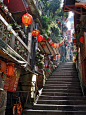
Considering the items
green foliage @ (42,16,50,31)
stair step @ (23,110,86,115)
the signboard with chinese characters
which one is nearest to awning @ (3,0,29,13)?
green foliage @ (42,16,50,31)

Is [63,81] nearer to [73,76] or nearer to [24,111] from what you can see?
[73,76]

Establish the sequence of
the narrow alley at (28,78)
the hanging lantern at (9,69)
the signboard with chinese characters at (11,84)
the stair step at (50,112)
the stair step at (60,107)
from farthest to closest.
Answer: the stair step at (60,107)
the stair step at (50,112)
the signboard with chinese characters at (11,84)
the narrow alley at (28,78)
the hanging lantern at (9,69)

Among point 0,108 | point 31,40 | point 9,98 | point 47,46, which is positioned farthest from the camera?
point 47,46

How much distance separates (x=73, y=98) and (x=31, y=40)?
6.19m

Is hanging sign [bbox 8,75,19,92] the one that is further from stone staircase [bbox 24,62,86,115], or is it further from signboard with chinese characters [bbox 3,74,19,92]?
stone staircase [bbox 24,62,86,115]

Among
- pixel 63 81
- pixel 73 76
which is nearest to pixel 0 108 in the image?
pixel 63 81

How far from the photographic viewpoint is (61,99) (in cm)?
1138

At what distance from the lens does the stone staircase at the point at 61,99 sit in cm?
956

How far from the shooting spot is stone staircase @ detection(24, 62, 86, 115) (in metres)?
9.56

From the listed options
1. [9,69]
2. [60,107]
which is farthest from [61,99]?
[9,69]

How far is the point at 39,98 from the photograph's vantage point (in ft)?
38.6

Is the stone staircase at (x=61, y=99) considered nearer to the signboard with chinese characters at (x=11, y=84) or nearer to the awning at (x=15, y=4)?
the signboard with chinese characters at (x=11, y=84)

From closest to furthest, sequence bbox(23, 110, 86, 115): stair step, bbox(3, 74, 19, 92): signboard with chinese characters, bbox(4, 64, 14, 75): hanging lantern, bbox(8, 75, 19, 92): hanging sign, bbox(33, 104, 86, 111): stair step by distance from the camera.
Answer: bbox(4, 64, 14, 75): hanging lantern, bbox(3, 74, 19, 92): signboard with chinese characters, bbox(8, 75, 19, 92): hanging sign, bbox(23, 110, 86, 115): stair step, bbox(33, 104, 86, 111): stair step

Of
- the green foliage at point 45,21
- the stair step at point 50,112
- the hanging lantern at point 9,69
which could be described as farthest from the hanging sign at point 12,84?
the green foliage at point 45,21
